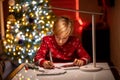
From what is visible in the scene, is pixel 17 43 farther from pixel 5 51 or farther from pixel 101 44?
pixel 101 44

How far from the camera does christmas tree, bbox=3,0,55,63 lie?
5.00 metres

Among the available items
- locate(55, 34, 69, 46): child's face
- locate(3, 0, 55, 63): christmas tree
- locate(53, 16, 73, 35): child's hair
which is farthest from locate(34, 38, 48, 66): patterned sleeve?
locate(3, 0, 55, 63): christmas tree

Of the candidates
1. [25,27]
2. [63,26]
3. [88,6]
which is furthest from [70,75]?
[88,6]

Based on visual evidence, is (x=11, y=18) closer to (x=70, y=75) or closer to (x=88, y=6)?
(x=88, y=6)

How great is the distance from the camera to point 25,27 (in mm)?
5035

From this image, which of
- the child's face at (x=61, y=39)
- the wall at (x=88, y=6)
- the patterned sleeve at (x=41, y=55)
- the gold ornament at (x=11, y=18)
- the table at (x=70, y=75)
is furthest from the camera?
the wall at (x=88, y=6)

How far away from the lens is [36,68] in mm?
2174

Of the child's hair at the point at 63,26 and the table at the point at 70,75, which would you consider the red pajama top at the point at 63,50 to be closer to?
the child's hair at the point at 63,26

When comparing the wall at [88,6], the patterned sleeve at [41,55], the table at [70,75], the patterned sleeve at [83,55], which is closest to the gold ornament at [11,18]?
the wall at [88,6]

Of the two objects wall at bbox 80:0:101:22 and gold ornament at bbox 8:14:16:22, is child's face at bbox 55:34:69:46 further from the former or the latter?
wall at bbox 80:0:101:22

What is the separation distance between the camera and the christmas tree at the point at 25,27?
500cm

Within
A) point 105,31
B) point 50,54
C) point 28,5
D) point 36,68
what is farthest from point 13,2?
point 36,68

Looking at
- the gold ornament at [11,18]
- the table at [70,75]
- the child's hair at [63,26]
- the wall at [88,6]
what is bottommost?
the table at [70,75]

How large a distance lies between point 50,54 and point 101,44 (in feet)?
11.9
